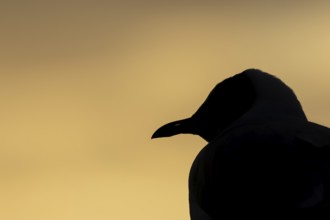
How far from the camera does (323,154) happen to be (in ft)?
8.96

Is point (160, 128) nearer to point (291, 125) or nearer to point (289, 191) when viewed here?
point (291, 125)

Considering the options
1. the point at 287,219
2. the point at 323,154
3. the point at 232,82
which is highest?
the point at 232,82

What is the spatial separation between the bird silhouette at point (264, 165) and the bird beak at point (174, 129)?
24cm

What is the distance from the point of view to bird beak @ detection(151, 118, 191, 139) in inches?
144

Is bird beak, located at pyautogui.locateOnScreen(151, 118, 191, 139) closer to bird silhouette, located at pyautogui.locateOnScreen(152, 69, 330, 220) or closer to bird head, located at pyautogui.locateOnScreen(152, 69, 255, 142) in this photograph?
bird head, located at pyautogui.locateOnScreen(152, 69, 255, 142)

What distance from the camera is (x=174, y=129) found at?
3662 millimetres

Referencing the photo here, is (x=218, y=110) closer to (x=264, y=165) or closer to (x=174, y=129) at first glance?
(x=174, y=129)

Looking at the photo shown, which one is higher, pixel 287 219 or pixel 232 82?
pixel 232 82

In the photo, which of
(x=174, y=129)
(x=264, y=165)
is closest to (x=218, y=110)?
(x=174, y=129)

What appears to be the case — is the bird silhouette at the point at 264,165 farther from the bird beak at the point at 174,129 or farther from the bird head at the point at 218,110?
the bird beak at the point at 174,129

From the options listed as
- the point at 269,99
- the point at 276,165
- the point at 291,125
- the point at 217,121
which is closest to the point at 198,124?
the point at 217,121

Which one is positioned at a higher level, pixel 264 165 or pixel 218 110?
pixel 218 110

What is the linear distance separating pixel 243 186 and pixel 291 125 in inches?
16.0

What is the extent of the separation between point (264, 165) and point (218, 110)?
2.89 ft
